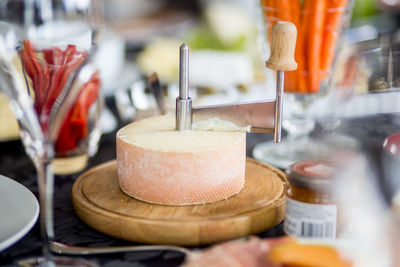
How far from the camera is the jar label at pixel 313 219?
1.66 feet

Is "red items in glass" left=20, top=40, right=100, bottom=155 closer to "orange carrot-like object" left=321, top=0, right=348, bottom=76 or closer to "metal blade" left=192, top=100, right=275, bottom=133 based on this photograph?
"metal blade" left=192, top=100, right=275, bottom=133

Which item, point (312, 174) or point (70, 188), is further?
point (70, 188)

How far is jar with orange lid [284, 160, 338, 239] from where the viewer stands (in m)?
0.50

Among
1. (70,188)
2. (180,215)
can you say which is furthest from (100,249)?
(70,188)

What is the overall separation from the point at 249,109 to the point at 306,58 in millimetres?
210

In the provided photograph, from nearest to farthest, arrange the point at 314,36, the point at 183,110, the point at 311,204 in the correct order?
the point at 311,204, the point at 183,110, the point at 314,36

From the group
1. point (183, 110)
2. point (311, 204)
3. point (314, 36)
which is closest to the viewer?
point (311, 204)

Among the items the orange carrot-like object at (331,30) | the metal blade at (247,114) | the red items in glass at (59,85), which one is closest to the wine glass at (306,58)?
the orange carrot-like object at (331,30)

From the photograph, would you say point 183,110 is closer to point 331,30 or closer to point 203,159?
point 203,159

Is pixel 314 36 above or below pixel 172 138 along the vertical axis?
above

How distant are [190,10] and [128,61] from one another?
1.77m

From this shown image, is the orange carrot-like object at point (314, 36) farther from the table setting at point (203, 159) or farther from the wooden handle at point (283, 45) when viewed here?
the wooden handle at point (283, 45)

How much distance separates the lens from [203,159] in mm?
557

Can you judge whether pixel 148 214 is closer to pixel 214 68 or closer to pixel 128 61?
pixel 214 68
